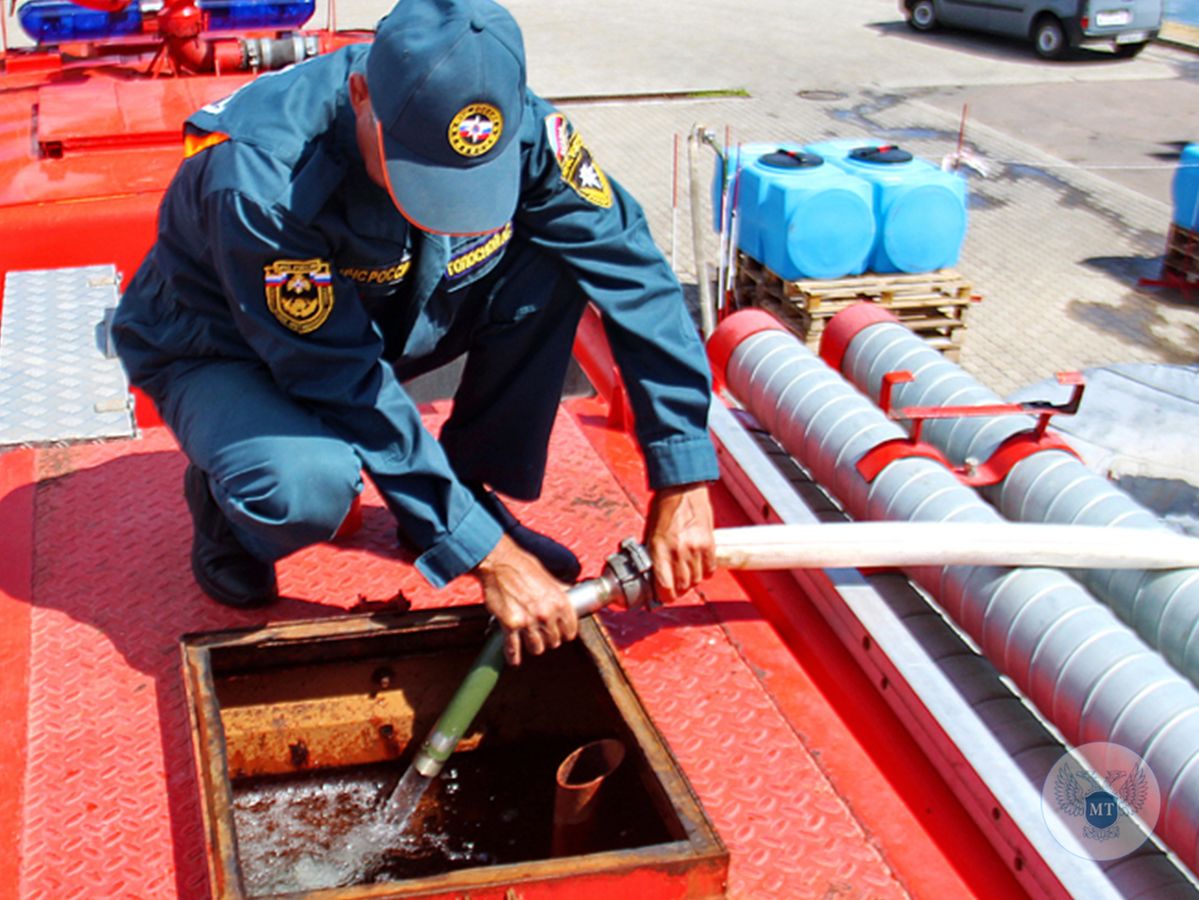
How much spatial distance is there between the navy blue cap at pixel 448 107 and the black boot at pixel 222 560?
897 millimetres

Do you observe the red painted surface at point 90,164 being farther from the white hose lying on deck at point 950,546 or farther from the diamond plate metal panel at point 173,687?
the white hose lying on deck at point 950,546

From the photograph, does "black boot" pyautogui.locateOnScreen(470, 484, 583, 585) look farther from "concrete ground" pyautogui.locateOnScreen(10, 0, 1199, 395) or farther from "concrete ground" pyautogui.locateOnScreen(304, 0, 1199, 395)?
"concrete ground" pyautogui.locateOnScreen(10, 0, 1199, 395)

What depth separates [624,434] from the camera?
3297 millimetres

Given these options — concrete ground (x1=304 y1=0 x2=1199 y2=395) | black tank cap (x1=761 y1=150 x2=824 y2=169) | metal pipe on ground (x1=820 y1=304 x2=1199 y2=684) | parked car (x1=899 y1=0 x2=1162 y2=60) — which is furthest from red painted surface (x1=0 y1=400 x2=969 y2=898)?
parked car (x1=899 y1=0 x2=1162 y2=60)

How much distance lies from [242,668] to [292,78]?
3.42ft

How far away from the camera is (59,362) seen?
3316mm

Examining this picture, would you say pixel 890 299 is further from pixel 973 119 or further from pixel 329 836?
pixel 973 119

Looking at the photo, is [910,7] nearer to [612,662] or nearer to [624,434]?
[624,434]

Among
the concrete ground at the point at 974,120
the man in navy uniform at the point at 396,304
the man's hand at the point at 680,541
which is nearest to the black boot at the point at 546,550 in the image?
the man in navy uniform at the point at 396,304

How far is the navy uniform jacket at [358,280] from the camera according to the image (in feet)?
6.68

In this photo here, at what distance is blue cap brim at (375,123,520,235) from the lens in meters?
1.88

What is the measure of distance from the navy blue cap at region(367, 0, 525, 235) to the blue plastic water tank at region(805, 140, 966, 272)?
383cm

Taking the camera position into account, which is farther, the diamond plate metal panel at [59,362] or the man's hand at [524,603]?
the diamond plate metal panel at [59,362]

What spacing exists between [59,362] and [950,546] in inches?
91.7
